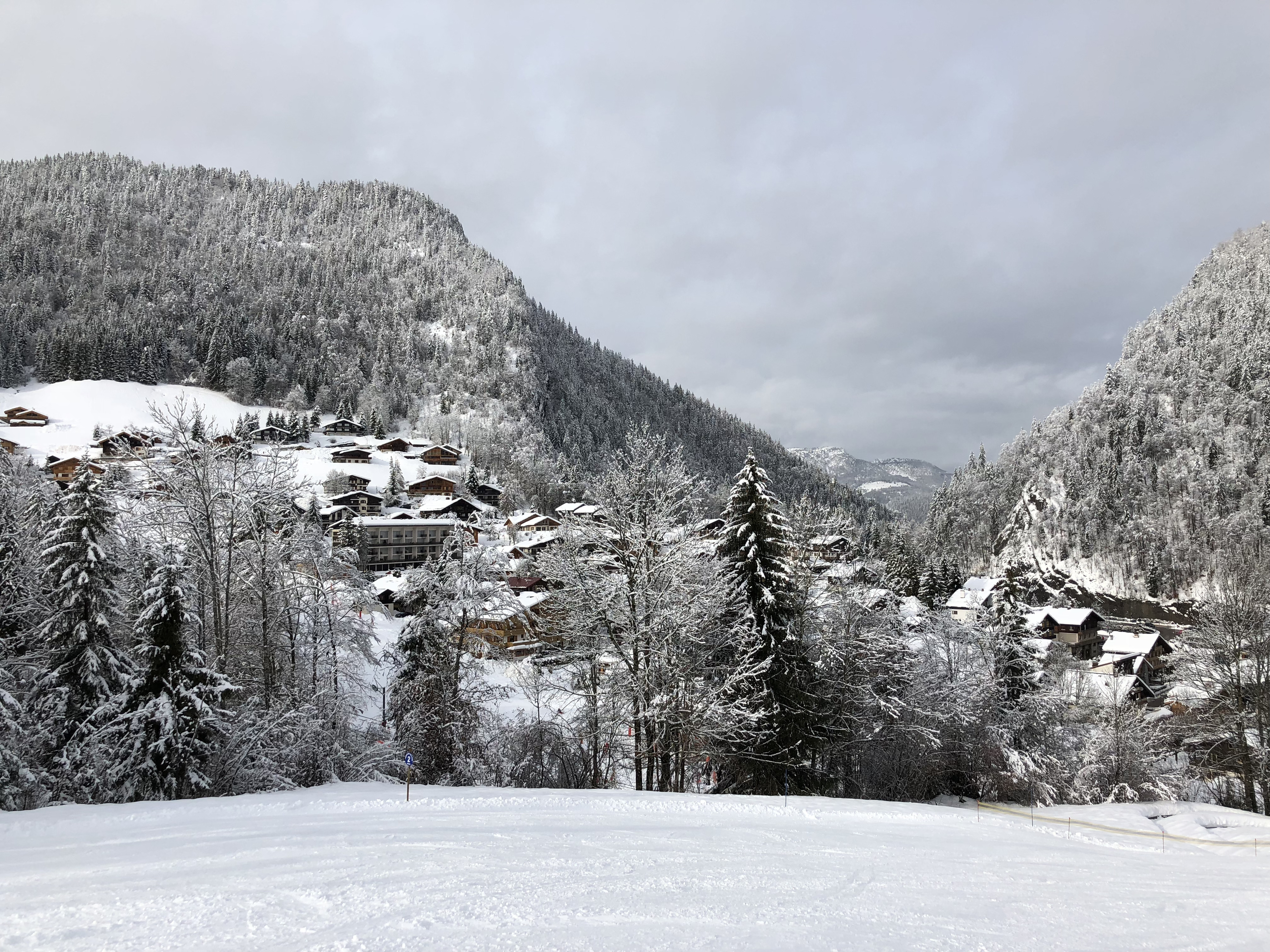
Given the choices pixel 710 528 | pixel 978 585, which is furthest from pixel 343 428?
pixel 710 528

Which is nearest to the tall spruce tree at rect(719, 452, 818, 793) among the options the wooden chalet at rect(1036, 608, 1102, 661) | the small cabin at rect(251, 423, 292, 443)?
the wooden chalet at rect(1036, 608, 1102, 661)

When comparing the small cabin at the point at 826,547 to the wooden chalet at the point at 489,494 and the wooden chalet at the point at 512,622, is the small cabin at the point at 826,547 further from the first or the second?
the wooden chalet at the point at 489,494

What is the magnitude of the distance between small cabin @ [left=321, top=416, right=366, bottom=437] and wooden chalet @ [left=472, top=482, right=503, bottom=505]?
1878 inches

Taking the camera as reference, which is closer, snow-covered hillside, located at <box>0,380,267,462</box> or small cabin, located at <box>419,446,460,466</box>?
snow-covered hillside, located at <box>0,380,267,462</box>

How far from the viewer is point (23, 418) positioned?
10512cm

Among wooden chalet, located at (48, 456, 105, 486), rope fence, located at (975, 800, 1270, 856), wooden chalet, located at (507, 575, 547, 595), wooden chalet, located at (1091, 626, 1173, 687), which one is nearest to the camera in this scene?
rope fence, located at (975, 800, 1270, 856)

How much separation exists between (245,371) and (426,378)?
4290cm

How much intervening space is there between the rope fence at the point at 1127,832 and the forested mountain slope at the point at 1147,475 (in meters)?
121

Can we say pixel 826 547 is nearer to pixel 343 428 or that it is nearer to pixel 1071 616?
pixel 1071 616

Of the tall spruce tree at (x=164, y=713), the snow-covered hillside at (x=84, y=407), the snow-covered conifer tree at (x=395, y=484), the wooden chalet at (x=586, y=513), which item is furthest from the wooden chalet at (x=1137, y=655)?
the snow-covered hillside at (x=84, y=407)

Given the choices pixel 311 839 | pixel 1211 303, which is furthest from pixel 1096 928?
pixel 1211 303

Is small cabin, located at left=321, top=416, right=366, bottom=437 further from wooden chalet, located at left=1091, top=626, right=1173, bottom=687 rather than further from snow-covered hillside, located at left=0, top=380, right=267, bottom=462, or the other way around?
wooden chalet, located at left=1091, top=626, right=1173, bottom=687

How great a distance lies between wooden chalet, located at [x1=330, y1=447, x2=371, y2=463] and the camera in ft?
362

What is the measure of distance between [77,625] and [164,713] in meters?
4.31
